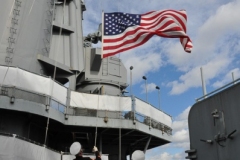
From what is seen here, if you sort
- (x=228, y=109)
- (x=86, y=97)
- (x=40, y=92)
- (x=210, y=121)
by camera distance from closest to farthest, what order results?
(x=228, y=109)
(x=210, y=121)
(x=40, y=92)
(x=86, y=97)

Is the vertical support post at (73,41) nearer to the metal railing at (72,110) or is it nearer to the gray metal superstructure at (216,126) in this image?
the metal railing at (72,110)

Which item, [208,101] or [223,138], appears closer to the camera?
[223,138]

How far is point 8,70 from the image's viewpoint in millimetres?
17922

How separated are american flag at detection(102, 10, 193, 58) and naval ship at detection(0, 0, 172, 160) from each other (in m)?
5.08

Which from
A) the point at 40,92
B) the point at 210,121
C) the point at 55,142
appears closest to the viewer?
the point at 210,121

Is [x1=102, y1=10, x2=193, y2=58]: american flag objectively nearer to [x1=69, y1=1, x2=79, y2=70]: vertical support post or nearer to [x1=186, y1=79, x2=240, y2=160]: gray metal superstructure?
[x1=186, y1=79, x2=240, y2=160]: gray metal superstructure

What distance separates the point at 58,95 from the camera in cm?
2017

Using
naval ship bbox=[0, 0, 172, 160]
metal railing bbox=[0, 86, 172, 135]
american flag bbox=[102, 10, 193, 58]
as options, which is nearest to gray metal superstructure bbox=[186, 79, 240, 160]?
american flag bbox=[102, 10, 193, 58]

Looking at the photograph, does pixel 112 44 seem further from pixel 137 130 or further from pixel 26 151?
pixel 137 130

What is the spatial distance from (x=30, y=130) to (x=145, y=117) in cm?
792

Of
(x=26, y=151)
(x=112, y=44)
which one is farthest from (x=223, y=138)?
(x=26, y=151)

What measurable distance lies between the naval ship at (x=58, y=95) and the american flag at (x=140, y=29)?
508 centimetres

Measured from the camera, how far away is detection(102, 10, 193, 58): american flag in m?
12.7

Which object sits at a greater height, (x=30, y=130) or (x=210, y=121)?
(x=30, y=130)
